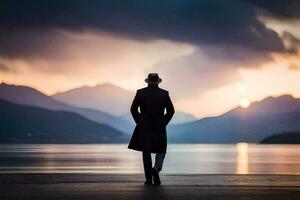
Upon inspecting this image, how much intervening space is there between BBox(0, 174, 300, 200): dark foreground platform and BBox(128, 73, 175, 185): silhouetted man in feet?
2.83

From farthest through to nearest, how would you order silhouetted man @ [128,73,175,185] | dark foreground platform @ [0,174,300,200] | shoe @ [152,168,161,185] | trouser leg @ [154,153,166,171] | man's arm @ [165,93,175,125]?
man's arm @ [165,93,175,125] < silhouetted man @ [128,73,175,185] < trouser leg @ [154,153,166,171] < shoe @ [152,168,161,185] < dark foreground platform @ [0,174,300,200]

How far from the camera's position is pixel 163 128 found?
58.0 ft

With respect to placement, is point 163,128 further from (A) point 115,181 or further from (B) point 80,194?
(B) point 80,194

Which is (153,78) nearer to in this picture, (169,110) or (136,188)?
(169,110)

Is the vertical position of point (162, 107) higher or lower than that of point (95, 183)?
higher

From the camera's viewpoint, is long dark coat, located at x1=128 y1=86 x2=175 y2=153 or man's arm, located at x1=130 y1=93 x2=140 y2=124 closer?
long dark coat, located at x1=128 y1=86 x2=175 y2=153

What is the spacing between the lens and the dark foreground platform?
13.4 m

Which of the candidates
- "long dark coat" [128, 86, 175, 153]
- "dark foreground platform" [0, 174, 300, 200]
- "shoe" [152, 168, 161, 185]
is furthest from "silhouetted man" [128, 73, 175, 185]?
"dark foreground platform" [0, 174, 300, 200]

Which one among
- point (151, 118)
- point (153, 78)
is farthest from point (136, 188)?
point (153, 78)

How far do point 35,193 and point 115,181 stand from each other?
175 inches

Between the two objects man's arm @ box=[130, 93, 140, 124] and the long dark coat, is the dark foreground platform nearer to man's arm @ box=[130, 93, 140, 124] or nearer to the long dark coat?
the long dark coat

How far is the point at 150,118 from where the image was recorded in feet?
57.9

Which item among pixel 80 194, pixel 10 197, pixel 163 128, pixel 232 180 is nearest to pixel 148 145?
pixel 163 128

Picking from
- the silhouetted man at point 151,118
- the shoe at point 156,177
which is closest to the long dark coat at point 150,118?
the silhouetted man at point 151,118
